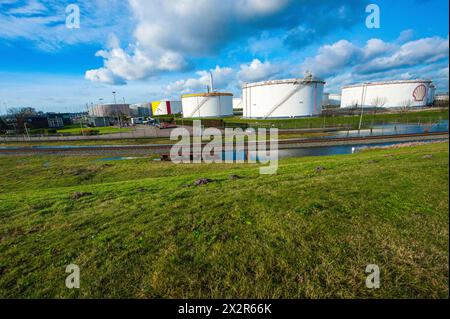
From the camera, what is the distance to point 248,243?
155 inches

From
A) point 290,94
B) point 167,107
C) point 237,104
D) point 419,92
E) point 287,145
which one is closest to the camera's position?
point 287,145

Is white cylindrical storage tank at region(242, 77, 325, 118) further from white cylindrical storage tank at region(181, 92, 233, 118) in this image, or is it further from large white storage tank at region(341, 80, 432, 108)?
large white storage tank at region(341, 80, 432, 108)

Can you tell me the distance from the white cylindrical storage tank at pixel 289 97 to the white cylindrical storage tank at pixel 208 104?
19.8 m

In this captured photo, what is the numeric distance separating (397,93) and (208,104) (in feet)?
283

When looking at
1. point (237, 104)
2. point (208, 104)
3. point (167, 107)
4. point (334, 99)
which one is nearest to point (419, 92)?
point (334, 99)

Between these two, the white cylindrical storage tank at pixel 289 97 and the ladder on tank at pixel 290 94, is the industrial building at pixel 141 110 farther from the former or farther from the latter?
the ladder on tank at pixel 290 94

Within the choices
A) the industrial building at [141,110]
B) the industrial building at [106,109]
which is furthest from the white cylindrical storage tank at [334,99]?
the industrial building at [106,109]

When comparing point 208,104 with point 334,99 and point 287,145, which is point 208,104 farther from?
A: point 334,99

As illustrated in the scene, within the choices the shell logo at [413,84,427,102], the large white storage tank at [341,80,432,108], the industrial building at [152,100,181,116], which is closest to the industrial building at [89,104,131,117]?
the industrial building at [152,100,181,116]

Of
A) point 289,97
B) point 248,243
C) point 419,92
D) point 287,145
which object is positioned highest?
point 419,92

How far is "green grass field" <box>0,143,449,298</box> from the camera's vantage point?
2.95 metres

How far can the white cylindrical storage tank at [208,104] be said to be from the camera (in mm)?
85062

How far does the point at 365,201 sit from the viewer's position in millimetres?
5039
